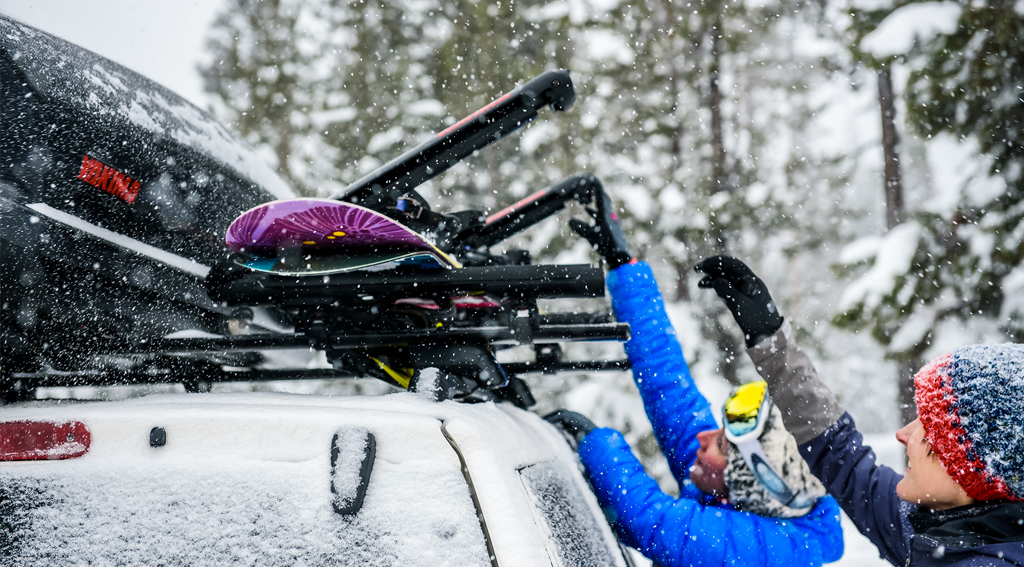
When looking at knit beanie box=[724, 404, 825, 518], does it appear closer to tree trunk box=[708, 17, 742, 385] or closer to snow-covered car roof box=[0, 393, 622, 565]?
snow-covered car roof box=[0, 393, 622, 565]

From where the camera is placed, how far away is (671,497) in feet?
7.22

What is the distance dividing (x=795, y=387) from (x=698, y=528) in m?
0.72

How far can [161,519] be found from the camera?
1312 millimetres

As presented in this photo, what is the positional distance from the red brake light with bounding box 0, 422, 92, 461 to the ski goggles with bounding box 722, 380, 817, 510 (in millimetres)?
1767

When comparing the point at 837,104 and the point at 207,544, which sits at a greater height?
the point at 837,104

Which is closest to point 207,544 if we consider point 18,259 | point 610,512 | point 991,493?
point 18,259

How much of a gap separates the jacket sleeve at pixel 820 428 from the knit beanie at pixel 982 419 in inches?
33.5

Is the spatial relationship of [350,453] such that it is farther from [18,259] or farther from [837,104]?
[837,104]

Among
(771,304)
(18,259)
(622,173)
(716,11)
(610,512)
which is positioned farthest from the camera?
(622,173)

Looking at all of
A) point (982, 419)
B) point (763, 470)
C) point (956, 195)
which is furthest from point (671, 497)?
point (956, 195)

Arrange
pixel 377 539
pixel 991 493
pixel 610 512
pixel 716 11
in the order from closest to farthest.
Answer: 1. pixel 377 539
2. pixel 991 493
3. pixel 610 512
4. pixel 716 11

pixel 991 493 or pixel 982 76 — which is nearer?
pixel 991 493

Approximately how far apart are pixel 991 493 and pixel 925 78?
7156mm

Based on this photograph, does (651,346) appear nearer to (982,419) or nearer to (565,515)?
(565,515)
